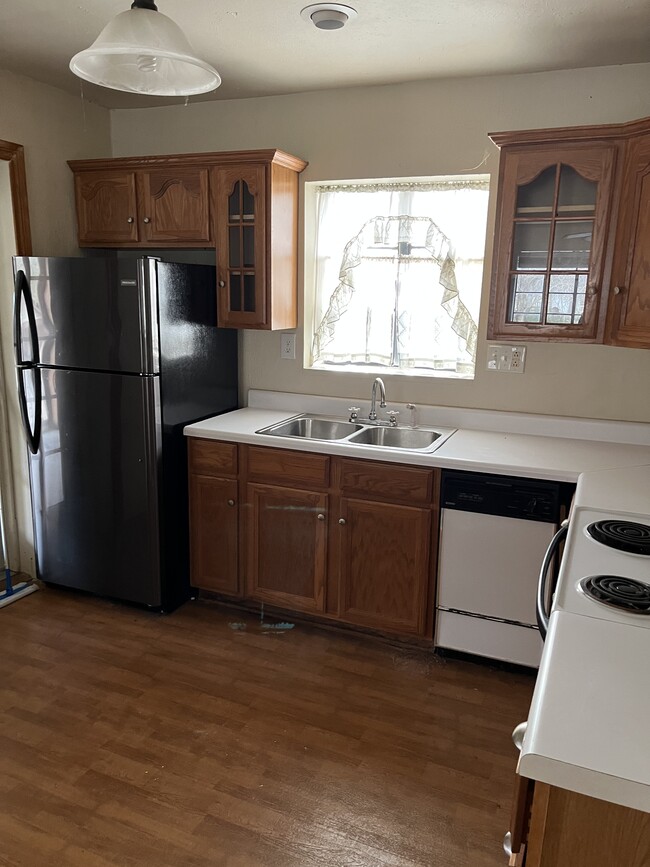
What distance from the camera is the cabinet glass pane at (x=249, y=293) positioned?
10.1 ft

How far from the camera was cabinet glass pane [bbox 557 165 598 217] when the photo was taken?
250cm

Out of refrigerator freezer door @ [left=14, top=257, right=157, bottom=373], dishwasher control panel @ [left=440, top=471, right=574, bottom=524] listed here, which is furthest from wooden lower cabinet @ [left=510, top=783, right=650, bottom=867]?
refrigerator freezer door @ [left=14, top=257, right=157, bottom=373]

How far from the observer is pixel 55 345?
9.84 ft

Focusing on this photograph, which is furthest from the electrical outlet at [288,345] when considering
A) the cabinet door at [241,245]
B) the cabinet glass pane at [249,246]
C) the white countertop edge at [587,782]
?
the white countertop edge at [587,782]

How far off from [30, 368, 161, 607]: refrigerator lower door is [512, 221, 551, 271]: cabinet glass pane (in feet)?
5.26

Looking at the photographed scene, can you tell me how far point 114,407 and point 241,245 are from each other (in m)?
0.94

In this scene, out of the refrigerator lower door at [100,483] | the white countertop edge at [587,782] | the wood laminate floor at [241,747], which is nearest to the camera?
the white countertop edge at [587,782]

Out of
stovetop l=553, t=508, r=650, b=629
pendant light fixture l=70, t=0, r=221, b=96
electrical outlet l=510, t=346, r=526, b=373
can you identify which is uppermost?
pendant light fixture l=70, t=0, r=221, b=96

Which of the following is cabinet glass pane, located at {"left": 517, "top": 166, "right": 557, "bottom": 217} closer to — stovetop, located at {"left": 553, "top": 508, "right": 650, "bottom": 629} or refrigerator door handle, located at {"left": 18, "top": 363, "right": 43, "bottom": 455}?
stovetop, located at {"left": 553, "top": 508, "right": 650, "bottom": 629}

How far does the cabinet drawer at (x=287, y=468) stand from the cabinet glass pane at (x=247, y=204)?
41.9 inches

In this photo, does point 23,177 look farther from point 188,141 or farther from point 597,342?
point 597,342

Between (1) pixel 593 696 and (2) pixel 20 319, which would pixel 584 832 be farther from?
(2) pixel 20 319

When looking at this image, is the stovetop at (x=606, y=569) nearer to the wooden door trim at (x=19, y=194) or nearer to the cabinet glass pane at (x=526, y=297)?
the cabinet glass pane at (x=526, y=297)

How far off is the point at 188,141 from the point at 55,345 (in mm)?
1317
